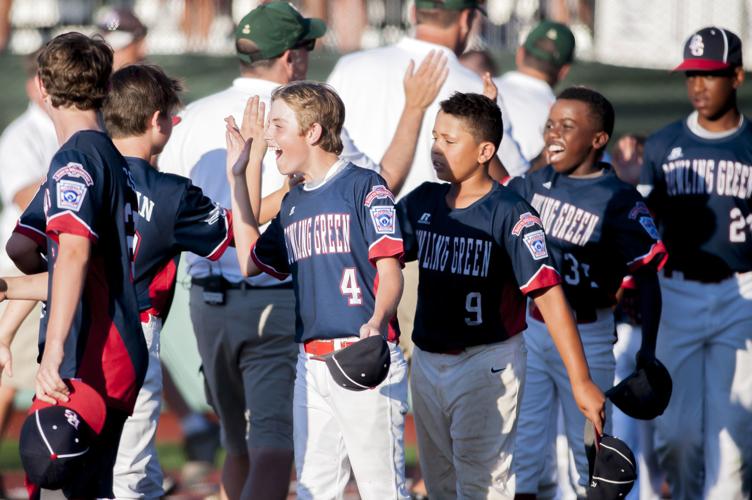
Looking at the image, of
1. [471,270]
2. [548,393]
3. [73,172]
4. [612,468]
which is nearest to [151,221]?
[73,172]

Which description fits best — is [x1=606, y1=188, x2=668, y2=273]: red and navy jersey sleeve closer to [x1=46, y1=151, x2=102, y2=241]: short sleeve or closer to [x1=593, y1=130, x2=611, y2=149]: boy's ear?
[x1=593, y1=130, x2=611, y2=149]: boy's ear

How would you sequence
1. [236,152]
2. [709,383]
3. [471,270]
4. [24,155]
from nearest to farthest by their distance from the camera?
[236,152] → [471,270] → [709,383] → [24,155]

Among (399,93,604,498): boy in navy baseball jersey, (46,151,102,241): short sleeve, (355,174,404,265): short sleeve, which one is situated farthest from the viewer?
(399,93,604,498): boy in navy baseball jersey

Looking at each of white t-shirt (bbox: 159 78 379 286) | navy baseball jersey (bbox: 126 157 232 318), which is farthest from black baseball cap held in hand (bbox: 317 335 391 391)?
white t-shirt (bbox: 159 78 379 286)

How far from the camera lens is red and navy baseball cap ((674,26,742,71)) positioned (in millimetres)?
6062

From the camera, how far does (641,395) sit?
4891mm

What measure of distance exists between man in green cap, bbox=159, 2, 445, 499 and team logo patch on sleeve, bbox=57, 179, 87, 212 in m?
1.65

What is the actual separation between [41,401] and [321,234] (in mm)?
1230

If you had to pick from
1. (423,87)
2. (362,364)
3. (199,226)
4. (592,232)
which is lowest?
(362,364)

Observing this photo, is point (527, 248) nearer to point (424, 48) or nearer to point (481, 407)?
point (481, 407)

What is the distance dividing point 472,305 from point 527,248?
0.36m

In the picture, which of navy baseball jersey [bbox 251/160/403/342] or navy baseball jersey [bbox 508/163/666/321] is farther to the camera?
navy baseball jersey [bbox 508/163/666/321]

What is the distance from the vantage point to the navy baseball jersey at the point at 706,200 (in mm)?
5934

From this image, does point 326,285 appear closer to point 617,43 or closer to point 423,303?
point 423,303
